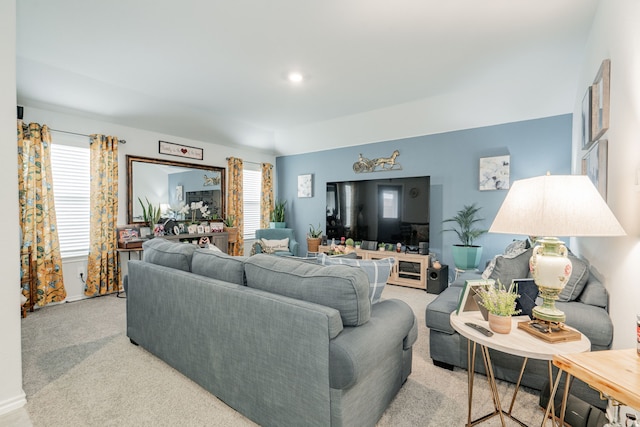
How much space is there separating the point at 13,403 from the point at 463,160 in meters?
5.18

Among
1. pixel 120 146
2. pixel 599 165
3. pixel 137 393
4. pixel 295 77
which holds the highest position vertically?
pixel 295 77

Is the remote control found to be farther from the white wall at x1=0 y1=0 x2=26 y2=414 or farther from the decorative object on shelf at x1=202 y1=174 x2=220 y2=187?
the decorative object on shelf at x1=202 y1=174 x2=220 y2=187

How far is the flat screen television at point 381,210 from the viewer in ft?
15.4

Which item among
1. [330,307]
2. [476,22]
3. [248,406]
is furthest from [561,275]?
[476,22]

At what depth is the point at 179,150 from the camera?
5.12m

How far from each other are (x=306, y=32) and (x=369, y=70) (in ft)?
3.30

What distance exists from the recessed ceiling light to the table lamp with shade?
2.80 meters

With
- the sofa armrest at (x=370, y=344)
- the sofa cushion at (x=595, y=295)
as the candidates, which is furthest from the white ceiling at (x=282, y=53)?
the sofa armrest at (x=370, y=344)

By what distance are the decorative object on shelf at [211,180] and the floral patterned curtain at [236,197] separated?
0.79 feet

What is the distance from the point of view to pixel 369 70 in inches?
136

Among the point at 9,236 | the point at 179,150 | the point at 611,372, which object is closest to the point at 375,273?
the point at 611,372

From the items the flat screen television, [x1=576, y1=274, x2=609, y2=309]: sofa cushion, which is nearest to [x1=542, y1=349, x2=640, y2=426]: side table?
[x1=576, y1=274, x2=609, y2=309]: sofa cushion

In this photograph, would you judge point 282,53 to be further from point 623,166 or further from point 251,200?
point 251,200

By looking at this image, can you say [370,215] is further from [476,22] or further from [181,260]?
[181,260]
